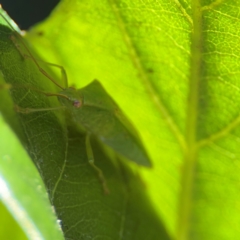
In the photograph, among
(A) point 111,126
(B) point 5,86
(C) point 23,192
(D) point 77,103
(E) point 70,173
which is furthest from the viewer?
(A) point 111,126

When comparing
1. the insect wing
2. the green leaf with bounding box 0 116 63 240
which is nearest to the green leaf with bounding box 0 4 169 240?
the insect wing

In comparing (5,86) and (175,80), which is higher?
(5,86)

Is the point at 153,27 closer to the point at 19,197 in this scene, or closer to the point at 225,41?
the point at 225,41

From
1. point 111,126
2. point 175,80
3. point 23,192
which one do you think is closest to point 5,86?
point 23,192

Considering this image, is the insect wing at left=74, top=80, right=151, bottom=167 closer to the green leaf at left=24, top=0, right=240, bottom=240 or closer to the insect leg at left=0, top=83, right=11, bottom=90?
the green leaf at left=24, top=0, right=240, bottom=240

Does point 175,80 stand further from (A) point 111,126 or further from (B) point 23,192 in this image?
(B) point 23,192

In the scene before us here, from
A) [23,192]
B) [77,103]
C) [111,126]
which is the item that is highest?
[23,192]

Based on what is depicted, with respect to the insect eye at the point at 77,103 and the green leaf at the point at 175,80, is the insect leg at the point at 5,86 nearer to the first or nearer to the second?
the green leaf at the point at 175,80

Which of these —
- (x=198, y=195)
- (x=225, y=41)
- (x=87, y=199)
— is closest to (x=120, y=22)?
(x=225, y=41)

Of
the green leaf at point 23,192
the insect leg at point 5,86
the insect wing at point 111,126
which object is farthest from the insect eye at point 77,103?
the green leaf at point 23,192

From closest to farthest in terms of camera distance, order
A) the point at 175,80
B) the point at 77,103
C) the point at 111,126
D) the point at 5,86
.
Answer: the point at 5,86, the point at 175,80, the point at 77,103, the point at 111,126

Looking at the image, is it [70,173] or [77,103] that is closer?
[70,173]
